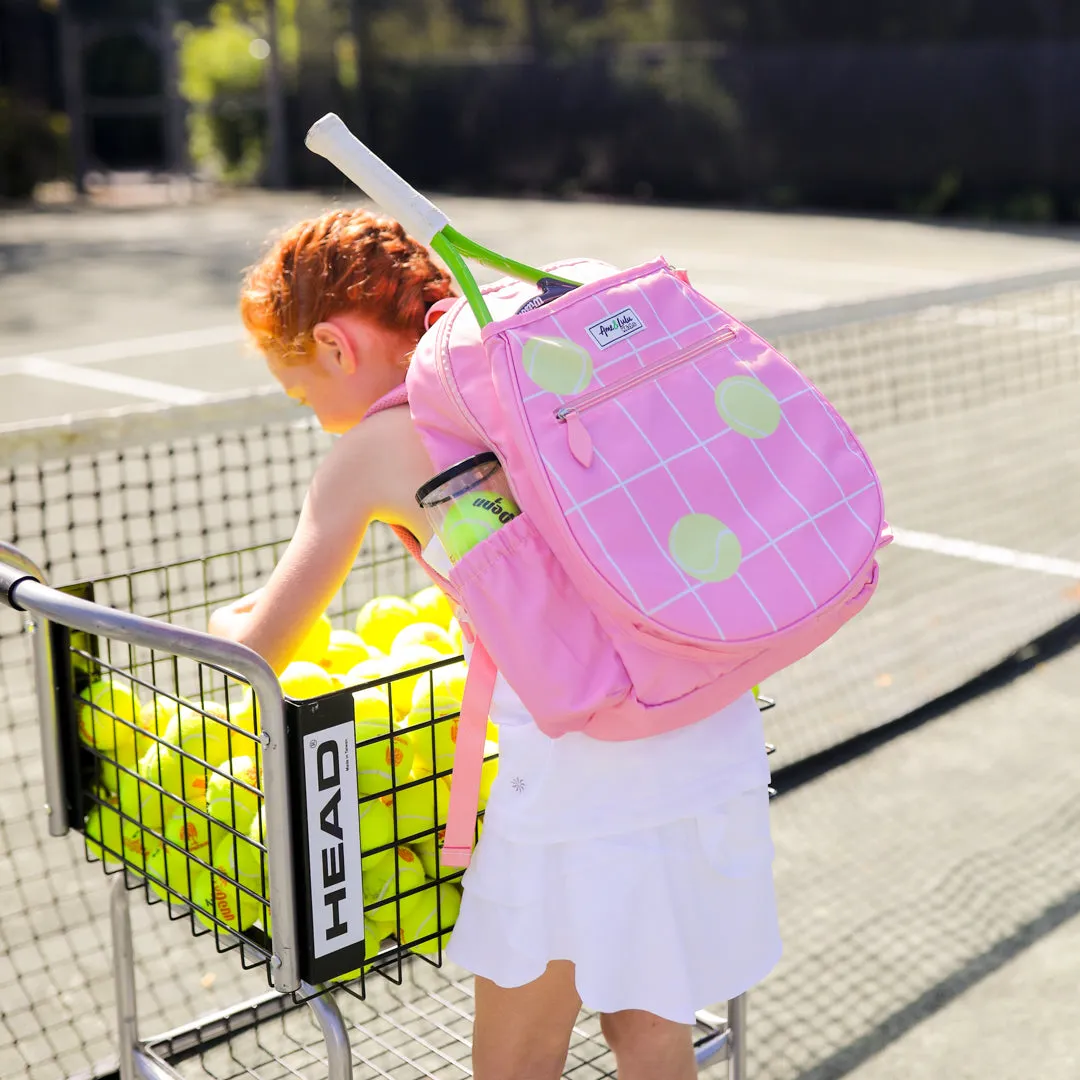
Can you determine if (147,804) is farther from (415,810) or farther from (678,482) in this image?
(678,482)

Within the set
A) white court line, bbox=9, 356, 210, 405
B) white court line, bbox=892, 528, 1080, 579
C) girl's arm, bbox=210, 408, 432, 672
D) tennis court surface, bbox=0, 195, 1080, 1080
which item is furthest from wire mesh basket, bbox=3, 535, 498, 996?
white court line, bbox=9, 356, 210, 405

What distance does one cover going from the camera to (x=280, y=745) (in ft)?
5.83

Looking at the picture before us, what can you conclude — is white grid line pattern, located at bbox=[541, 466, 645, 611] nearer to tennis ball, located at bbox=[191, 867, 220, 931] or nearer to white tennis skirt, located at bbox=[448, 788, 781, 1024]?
white tennis skirt, located at bbox=[448, 788, 781, 1024]

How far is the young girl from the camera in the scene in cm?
190

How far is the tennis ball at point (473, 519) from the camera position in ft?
5.87

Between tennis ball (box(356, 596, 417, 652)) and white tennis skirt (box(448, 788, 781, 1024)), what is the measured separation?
0.62 meters

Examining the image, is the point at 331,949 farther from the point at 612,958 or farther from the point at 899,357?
the point at 899,357

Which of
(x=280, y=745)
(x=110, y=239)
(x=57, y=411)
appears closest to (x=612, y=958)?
(x=280, y=745)

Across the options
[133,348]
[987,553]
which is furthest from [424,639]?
[133,348]

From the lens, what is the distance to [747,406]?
193cm

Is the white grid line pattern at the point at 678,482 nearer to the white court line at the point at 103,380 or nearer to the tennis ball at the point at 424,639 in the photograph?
the tennis ball at the point at 424,639

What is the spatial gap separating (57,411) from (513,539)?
8.07 metres

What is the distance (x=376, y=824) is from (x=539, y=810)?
0.75 ft

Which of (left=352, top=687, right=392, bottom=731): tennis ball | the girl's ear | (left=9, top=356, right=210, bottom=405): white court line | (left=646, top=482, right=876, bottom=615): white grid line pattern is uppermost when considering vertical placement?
the girl's ear
